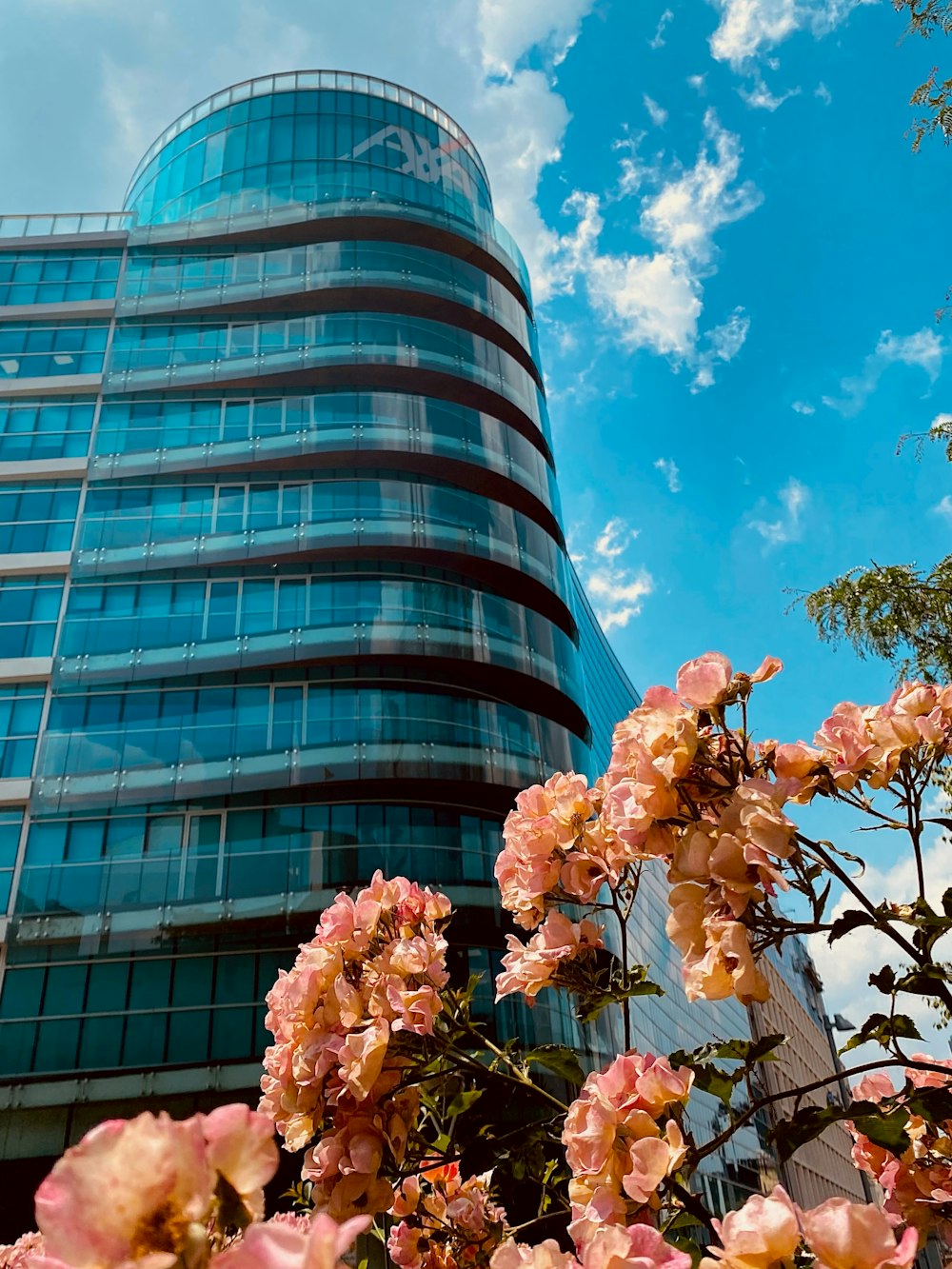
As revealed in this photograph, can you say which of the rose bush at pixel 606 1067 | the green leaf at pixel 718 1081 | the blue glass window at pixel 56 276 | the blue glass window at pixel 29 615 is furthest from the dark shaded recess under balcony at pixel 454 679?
the green leaf at pixel 718 1081

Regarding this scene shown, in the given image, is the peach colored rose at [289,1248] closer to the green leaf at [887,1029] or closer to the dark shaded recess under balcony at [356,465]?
the green leaf at [887,1029]

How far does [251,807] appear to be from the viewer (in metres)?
17.7

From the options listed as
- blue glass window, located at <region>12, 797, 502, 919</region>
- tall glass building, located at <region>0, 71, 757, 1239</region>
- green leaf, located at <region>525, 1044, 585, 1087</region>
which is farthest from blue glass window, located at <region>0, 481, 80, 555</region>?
green leaf, located at <region>525, 1044, 585, 1087</region>

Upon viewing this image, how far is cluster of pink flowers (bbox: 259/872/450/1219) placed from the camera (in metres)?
1.38

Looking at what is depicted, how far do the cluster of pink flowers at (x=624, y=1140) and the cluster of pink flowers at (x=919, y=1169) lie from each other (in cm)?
57

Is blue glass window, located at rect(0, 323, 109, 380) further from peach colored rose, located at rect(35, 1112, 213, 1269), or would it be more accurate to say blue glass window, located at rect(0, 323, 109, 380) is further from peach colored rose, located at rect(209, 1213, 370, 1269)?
peach colored rose, located at rect(209, 1213, 370, 1269)

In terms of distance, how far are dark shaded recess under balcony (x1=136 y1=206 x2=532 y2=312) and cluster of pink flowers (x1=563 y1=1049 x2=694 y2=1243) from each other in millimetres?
25122

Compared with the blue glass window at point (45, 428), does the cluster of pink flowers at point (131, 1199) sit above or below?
below

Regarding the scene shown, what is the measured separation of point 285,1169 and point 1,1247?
13768mm

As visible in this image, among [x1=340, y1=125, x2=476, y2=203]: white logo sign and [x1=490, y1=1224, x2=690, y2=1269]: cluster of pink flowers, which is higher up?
[x1=340, y1=125, x2=476, y2=203]: white logo sign

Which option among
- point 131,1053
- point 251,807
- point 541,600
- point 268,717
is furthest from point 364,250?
point 131,1053

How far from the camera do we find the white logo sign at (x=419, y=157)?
2497 centimetres

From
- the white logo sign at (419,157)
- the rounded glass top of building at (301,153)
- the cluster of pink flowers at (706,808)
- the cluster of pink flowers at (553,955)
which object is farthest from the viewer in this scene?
the white logo sign at (419,157)

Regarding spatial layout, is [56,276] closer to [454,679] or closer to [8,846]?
[8,846]
